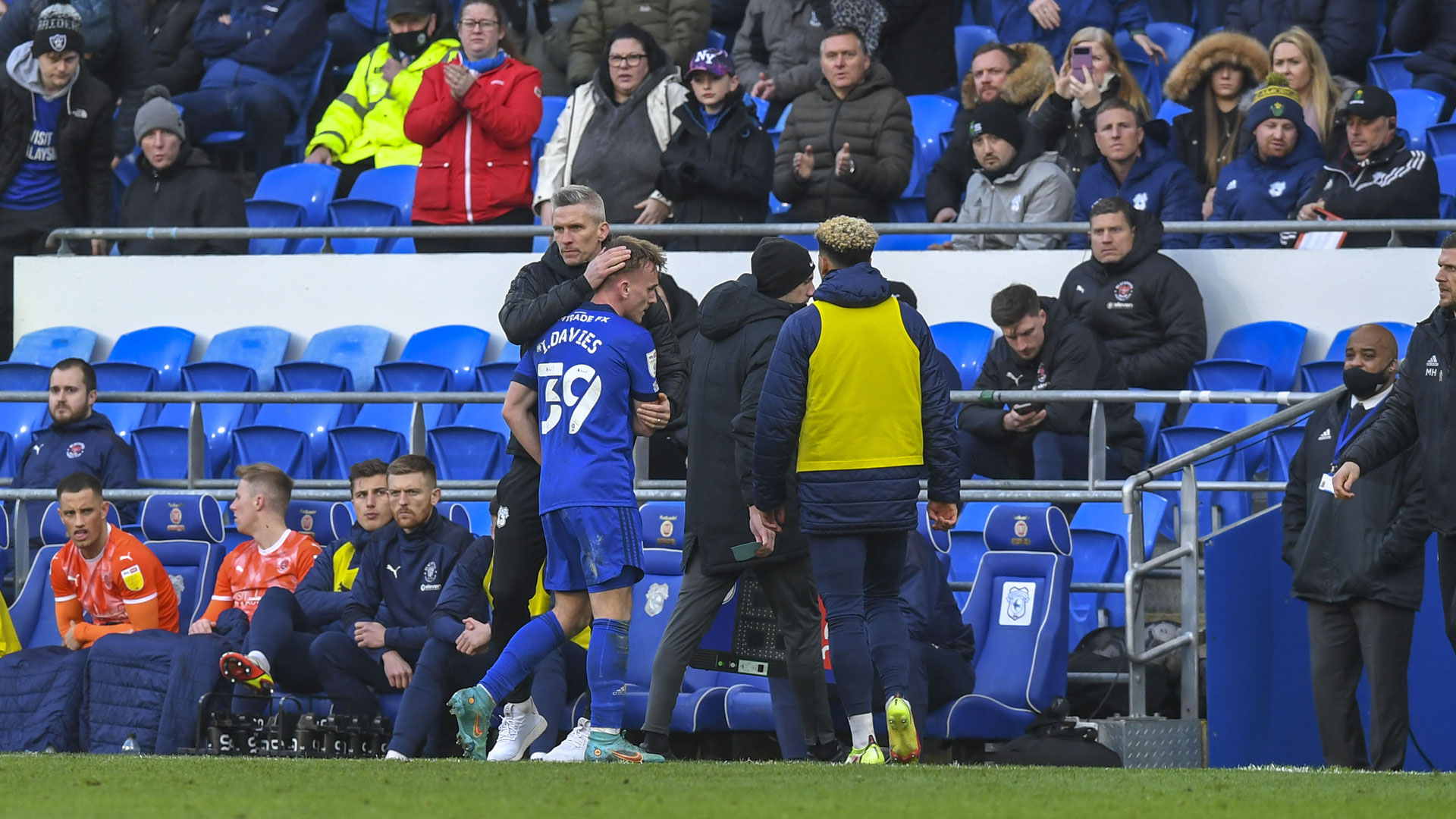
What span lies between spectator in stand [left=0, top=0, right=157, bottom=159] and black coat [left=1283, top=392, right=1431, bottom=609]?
9120 mm

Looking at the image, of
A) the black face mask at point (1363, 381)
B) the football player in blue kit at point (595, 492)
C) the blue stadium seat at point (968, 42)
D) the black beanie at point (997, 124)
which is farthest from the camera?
the blue stadium seat at point (968, 42)

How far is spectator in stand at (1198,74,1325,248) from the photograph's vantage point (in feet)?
37.2

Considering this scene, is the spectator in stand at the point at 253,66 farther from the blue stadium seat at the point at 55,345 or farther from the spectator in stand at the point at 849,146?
the spectator in stand at the point at 849,146

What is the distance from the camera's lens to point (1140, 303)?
10.7 metres

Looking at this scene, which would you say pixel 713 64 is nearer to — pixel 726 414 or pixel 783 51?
pixel 783 51

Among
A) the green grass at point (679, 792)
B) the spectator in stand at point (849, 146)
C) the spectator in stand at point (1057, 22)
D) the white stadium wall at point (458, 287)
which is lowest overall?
the green grass at point (679, 792)

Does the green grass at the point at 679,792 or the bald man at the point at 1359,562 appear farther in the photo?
the bald man at the point at 1359,562

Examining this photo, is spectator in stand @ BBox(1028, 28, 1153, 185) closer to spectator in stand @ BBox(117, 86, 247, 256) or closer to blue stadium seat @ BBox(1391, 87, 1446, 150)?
blue stadium seat @ BBox(1391, 87, 1446, 150)

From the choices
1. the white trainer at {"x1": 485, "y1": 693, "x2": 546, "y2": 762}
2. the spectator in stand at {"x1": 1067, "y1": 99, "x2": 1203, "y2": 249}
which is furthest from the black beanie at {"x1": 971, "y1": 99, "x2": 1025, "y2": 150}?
the white trainer at {"x1": 485, "y1": 693, "x2": 546, "y2": 762}

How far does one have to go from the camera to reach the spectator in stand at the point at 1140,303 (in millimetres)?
10609

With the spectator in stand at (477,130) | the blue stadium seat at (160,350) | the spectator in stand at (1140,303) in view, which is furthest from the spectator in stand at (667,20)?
the spectator in stand at (1140,303)

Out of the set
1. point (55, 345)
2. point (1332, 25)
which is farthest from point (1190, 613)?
point (55, 345)

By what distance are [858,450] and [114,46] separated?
9.51 metres

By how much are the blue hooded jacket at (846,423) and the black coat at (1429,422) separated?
1.67 meters
